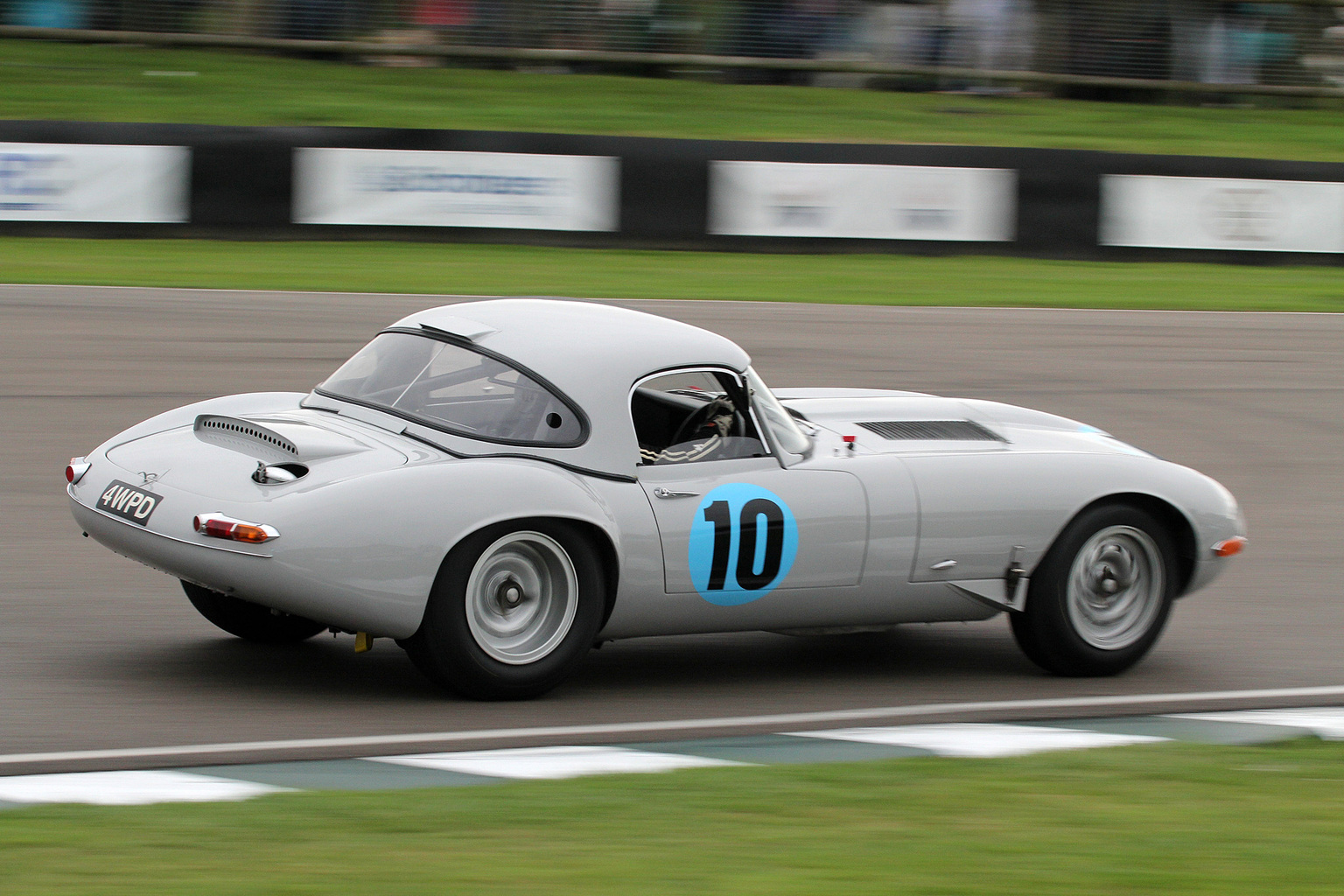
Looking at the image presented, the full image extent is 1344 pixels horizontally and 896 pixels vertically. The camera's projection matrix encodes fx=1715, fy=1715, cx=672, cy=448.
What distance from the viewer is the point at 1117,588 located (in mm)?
6430

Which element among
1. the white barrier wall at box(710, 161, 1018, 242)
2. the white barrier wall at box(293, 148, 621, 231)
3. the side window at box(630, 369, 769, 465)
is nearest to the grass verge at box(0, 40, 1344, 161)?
the white barrier wall at box(710, 161, 1018, 242)

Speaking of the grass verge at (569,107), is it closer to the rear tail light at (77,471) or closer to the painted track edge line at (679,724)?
the rear tail light at (77,471)

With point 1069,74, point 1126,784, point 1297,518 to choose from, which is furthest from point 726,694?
point 1069,74

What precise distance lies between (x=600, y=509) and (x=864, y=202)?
504 inches

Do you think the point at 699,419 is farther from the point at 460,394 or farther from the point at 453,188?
the point at 453,188

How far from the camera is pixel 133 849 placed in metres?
3.93

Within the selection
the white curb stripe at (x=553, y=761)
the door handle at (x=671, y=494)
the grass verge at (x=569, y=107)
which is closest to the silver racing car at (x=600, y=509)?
the door handle at (x=671, y=494)

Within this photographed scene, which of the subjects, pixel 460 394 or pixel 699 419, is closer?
pixel 460 394

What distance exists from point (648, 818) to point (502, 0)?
21.9 m

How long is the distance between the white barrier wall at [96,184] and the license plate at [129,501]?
1163cm

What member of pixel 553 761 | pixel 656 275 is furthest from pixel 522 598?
pixel 656 275

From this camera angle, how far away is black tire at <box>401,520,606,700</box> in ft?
17.3

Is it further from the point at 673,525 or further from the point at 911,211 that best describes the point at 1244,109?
the point at 673,525

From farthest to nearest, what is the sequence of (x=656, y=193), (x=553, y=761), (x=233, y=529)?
(x=656, y=193), (x=233, y=529), (x=553, y=761)
